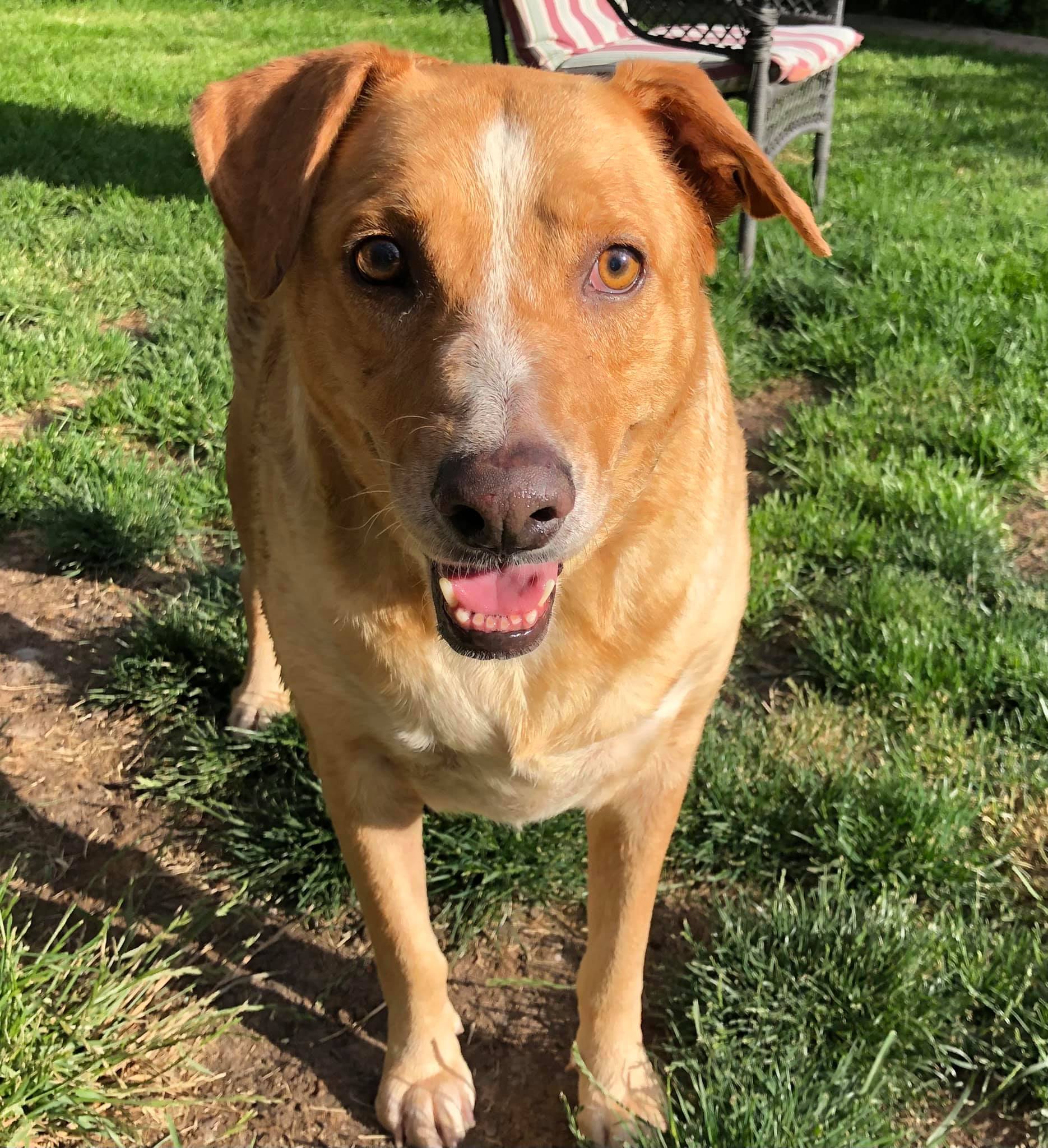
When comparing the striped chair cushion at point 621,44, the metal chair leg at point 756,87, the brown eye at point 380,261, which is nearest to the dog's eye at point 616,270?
the brown eye at point 380,261

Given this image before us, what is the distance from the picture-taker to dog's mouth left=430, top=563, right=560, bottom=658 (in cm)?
183

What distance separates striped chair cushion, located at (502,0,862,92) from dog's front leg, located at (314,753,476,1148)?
15.1 feet

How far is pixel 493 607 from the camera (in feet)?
6.13

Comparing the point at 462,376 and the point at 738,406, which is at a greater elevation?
the point at 462,376

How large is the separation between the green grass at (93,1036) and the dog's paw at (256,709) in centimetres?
77

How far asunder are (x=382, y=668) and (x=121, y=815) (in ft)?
4.62

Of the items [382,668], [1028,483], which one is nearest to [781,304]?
[1028,483]

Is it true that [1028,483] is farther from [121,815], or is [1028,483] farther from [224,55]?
→ [224,55]

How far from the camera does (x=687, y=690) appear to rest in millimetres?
2113

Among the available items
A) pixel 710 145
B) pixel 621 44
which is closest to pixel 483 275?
pixel 710 145

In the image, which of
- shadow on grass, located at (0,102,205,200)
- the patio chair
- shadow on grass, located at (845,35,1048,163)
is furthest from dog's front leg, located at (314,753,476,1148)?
shadow on grass, located at (845,35,1048,163)

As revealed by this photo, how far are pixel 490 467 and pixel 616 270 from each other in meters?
0.49

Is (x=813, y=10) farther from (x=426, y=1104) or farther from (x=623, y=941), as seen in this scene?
(x=426, y=1104)

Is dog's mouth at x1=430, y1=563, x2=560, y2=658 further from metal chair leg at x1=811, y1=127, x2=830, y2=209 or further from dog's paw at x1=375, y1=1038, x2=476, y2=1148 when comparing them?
metal chair leg at x1=811, y1=127, x2=830, y2=209
